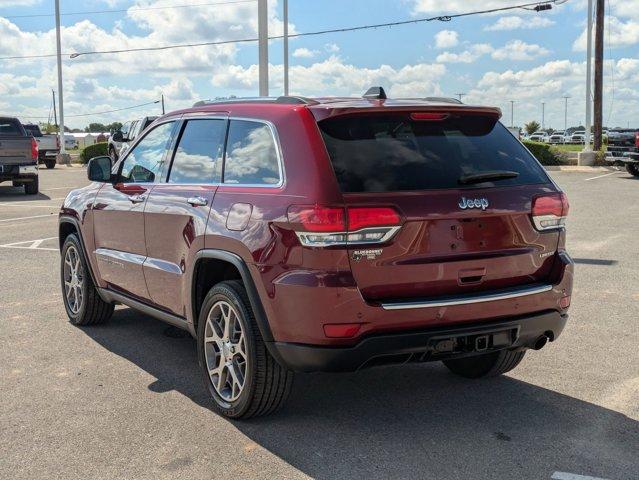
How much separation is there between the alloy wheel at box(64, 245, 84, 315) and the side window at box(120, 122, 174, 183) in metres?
1.15

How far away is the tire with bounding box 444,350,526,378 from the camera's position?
4992 millimetres

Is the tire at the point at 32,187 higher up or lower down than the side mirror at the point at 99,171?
lower down

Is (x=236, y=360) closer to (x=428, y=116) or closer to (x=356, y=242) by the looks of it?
(x=356, y=242)

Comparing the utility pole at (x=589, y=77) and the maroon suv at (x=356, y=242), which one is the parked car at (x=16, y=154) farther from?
the utility pole at (x=589, y=77)

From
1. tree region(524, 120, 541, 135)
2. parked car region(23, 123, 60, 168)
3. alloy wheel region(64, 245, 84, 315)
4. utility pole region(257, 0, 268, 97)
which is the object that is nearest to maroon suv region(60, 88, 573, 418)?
alloy wheel region(64, 245, 84, 315)

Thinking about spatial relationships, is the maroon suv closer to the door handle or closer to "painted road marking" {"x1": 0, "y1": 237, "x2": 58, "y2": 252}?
the door handle

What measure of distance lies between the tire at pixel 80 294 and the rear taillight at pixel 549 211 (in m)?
3.77

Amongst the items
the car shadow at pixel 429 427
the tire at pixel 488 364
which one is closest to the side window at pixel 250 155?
the car shadow at pixel 429 427

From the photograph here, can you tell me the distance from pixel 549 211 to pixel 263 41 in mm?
11097

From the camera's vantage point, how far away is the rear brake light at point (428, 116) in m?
4.22

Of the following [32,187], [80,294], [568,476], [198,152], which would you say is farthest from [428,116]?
[32,187]

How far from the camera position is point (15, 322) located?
6.82 meters

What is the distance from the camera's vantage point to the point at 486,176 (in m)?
4.21

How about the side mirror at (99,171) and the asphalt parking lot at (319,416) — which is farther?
the side mirror at (99,171)
